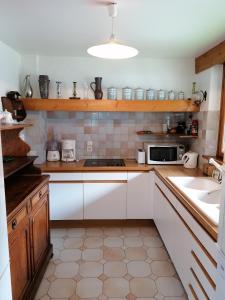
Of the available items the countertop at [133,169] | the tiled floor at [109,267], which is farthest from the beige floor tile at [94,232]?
the countertop at [133,169]

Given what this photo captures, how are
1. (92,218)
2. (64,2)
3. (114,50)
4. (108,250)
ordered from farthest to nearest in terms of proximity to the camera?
(92,218), (108,250), (114,50), (64,2)

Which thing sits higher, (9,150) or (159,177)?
(9,150)

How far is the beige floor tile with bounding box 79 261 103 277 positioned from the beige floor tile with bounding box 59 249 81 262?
144mm

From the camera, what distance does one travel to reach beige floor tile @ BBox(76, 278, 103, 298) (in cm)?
187

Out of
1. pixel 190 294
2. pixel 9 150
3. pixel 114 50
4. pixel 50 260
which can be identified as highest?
pixel 114 50

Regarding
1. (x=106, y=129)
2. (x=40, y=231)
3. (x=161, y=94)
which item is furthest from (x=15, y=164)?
(x=161, y=94)

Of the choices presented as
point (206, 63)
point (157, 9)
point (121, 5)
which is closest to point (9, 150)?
point (121, 5)

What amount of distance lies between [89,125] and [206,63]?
1.64 metres

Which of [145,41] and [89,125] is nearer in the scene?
[145,41]

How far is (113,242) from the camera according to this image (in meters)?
2.65

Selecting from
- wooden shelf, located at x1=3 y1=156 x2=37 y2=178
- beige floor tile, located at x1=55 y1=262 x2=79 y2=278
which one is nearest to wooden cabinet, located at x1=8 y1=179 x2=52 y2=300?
beige floor tile, located at x1=55 y1=262 x2=79 y2=278

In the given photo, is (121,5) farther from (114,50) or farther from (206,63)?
(206,63)

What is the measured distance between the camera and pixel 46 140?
3146 mm

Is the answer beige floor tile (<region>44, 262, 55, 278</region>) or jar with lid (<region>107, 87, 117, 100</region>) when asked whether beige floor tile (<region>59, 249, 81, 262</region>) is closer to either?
beige floor tile (<region>44, 262, 55, 278</region>)
